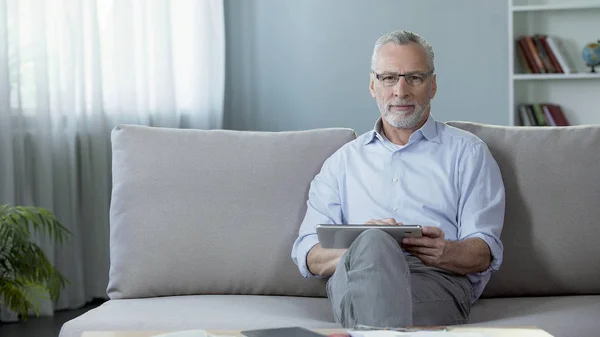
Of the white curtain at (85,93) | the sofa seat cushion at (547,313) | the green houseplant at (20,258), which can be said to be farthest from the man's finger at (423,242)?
the white curtain at (85,93)

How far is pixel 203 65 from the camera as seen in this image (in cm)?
456

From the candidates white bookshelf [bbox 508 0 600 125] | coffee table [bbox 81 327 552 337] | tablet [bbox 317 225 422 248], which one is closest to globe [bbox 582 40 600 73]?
white bookshelf [bbox 508 0 600 125]

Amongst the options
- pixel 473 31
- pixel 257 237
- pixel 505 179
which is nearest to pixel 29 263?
pixel 257 237

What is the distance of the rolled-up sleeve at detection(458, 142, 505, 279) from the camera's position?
222 centimetres

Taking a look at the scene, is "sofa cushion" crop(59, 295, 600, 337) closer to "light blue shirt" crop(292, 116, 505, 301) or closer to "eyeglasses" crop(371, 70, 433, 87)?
"light blue shirt" crop(292, 116, 505, 301)

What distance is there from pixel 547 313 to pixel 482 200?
1.08 ft

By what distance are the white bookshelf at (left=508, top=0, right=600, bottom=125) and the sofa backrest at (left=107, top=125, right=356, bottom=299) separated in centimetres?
240

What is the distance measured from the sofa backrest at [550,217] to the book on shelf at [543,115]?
2243 millimetres

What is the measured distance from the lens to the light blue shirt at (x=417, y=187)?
227cm

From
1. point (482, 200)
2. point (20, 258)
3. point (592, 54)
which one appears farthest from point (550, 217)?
point (592, 54)

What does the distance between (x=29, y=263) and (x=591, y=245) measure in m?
2.02

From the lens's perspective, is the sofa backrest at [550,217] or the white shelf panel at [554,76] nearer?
the sofa backrest at [550,217]

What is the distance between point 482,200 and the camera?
2273 millimetres

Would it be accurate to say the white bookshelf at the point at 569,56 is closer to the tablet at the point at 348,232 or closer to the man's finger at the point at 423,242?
the man's finger at the point at 423,242
